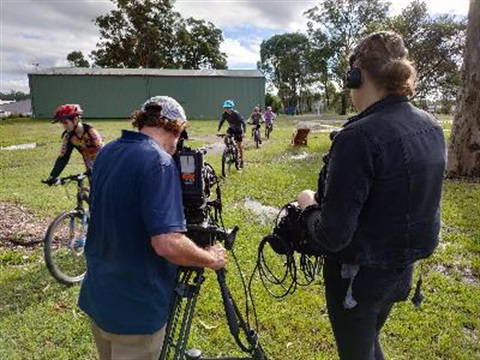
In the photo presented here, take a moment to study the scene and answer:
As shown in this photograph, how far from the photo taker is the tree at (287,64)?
80562 mm

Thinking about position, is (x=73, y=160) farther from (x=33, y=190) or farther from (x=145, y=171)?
(x=145, y=171)

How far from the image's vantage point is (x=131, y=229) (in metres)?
2.16

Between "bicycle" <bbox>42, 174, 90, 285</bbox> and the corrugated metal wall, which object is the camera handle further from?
the corrugated metal wall

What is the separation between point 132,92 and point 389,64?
47.2 meters

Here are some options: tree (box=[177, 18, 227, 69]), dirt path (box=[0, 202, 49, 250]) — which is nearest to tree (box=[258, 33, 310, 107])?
tree (box=[177, 18, 227, 69])

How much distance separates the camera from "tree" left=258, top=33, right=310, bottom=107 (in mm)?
80562

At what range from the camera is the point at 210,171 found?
2.80m

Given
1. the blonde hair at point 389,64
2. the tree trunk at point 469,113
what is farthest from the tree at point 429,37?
the blonde hair at point 389,64

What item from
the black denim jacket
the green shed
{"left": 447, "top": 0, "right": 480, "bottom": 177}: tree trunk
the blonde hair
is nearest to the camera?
the black denim jacket

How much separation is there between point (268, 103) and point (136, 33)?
74.5ft

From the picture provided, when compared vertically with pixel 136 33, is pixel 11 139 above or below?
below

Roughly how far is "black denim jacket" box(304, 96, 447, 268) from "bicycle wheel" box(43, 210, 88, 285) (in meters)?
4.17

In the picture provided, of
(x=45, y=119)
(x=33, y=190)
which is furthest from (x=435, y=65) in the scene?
(x=45, y=119)

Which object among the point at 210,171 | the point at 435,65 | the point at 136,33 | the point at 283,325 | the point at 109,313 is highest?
the point at 136,33
